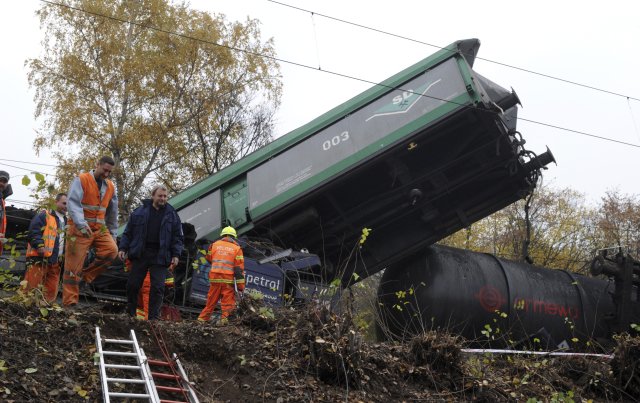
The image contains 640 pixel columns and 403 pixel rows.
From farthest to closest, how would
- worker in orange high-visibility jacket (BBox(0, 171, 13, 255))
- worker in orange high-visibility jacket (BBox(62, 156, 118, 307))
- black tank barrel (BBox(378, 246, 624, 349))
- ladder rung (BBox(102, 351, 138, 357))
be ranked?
black tank barrel (BBox(378, 246, 624, 349)), worker in orange high-visibility jacket (BBox(0, 171, 13, 255)), worker in orange high-visibility jacket (BBox(62, 156, 118, 307)), ladder rung (BBox(102, 351, 138, 357))

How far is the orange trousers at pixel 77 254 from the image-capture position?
662cm

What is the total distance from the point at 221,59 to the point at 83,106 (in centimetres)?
419

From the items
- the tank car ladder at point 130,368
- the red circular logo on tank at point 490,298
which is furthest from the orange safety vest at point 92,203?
the red circular logo on tank at point 490,298

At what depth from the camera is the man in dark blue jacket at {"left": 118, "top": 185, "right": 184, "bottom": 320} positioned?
6.77m

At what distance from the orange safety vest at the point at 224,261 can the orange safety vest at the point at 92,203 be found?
1334mm

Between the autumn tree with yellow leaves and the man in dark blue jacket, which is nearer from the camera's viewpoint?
the man in dark blue jacket

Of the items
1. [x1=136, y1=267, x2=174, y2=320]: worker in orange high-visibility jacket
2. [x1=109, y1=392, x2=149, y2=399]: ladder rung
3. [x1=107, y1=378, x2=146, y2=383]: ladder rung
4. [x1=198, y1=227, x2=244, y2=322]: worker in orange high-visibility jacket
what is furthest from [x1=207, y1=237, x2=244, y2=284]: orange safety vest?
[x1=109, y1=392, x2=149, y2=399]: ladder rung

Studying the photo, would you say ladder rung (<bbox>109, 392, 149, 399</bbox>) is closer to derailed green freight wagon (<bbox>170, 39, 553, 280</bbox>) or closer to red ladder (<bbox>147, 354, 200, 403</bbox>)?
red ladder (<bbox>147, 354, 200, 403</bbox>)

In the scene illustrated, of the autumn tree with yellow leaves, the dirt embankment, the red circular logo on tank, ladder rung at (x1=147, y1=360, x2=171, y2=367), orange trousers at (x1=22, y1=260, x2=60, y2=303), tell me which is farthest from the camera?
the autumn tree with yellow leaves

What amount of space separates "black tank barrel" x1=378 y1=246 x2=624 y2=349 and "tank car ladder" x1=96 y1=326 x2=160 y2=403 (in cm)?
458

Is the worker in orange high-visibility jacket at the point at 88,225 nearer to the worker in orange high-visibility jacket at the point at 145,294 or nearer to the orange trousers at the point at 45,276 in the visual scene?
the orange trousers at the point at 45,276

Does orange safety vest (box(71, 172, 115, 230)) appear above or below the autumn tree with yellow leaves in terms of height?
below

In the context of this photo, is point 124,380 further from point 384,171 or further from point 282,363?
point 384,171

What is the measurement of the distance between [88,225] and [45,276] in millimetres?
798
